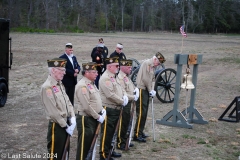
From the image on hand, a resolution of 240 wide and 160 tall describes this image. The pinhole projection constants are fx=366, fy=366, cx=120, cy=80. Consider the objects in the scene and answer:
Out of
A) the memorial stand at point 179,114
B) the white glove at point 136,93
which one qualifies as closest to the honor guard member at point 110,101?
the white glove at point 136,93

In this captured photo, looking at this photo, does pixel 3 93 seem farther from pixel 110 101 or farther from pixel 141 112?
pixel 110 101

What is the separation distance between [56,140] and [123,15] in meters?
77.7

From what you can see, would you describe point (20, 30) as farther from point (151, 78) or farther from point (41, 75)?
point (151, 78)

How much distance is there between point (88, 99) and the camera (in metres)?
5.16

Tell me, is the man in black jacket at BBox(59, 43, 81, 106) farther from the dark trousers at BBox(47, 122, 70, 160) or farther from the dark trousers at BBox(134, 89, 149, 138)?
the dark trousers at BBox(47, 122, 70, 160)

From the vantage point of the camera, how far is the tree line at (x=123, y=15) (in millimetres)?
62781

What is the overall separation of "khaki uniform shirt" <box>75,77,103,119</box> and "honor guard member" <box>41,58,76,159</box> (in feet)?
1.17

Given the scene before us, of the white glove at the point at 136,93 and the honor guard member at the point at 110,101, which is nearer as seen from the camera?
the honor guard member at the point at 110,101

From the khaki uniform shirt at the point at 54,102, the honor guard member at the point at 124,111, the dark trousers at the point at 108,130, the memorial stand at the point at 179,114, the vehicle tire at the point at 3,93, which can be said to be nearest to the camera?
the khaki uniform shirt at the point at 54,102

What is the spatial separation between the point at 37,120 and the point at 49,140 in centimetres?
379

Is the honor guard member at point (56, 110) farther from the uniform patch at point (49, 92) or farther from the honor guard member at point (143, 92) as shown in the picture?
the honor guard member at point (143, 92)

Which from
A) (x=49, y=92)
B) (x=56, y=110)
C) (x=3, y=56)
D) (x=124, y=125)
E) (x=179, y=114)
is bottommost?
(x=179, y=114)

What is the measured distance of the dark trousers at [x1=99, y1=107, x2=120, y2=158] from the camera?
5.86 metres

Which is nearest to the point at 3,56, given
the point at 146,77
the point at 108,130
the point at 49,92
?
the point at 146,77
